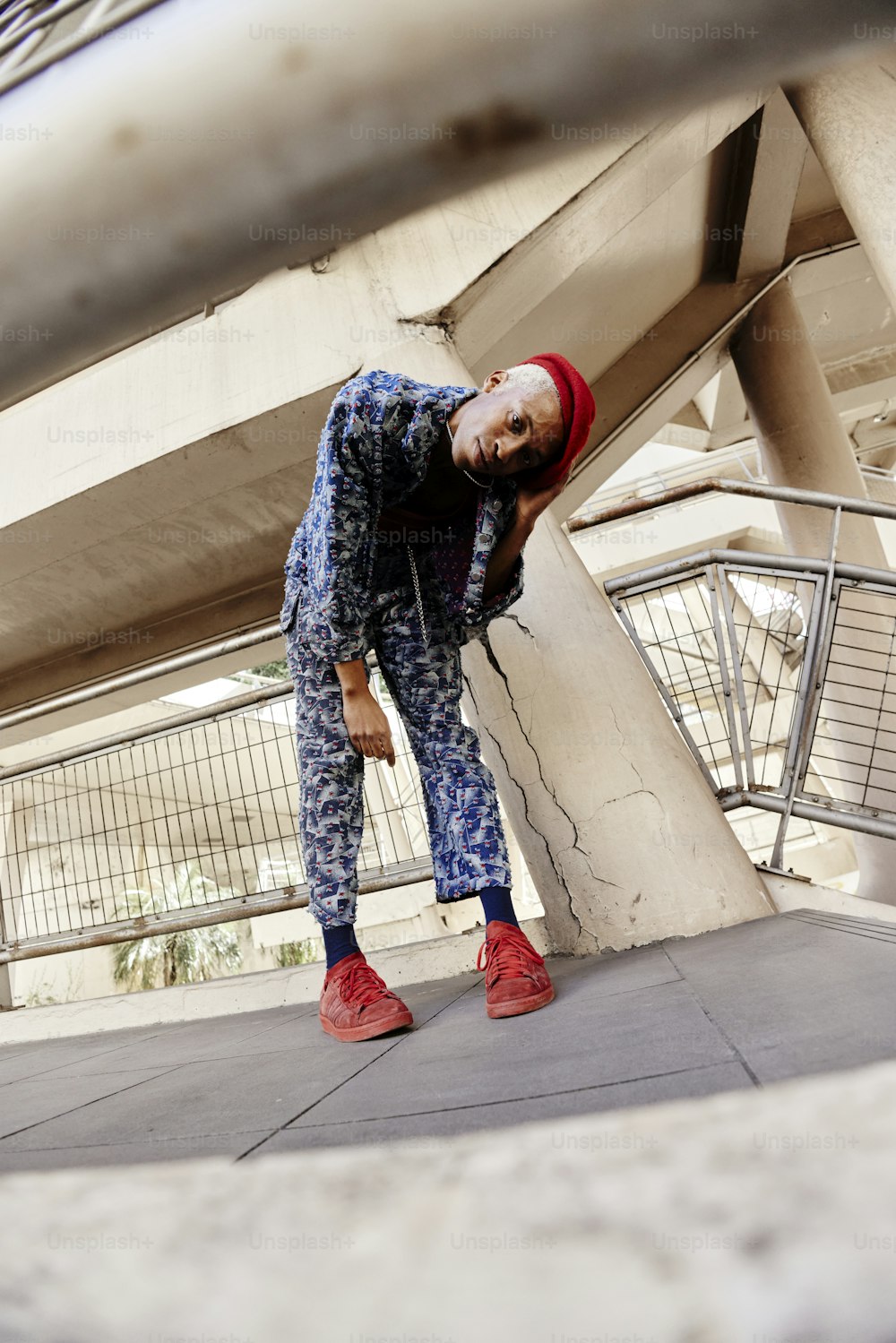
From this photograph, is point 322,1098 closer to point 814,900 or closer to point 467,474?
point 467,474

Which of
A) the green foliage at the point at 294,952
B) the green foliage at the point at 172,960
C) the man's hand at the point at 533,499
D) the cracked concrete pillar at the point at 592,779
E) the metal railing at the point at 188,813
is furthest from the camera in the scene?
the green foliage at the point at 294,952

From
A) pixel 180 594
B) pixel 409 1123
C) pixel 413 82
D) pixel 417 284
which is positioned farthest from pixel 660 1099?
pixel 180 594

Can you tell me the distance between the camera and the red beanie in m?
1.76

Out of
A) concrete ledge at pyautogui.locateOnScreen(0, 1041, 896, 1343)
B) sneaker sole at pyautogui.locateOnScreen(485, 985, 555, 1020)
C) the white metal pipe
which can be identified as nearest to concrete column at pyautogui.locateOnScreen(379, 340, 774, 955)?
sneaker sole at pyautogui.locateOnScreen(485, 985, 555, 1020)

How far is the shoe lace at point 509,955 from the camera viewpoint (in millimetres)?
1732

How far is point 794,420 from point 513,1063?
259 inches

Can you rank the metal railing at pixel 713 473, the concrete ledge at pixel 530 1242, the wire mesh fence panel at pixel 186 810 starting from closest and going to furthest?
1. the concrete ledge at pixel 530 1242
2. the wire mesh fence panel at pixel 186 810
3. the metal railing at pixel 713 473

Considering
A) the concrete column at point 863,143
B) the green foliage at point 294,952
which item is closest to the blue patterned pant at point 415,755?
the concrete column at point 863,143

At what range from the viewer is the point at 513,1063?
1.14 meters

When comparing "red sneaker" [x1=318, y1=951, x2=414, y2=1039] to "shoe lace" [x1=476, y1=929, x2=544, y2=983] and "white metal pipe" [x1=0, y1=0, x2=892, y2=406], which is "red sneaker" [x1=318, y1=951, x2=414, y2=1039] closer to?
"shoe lace" [x1=476, y1=929, x2=544, y2=983]

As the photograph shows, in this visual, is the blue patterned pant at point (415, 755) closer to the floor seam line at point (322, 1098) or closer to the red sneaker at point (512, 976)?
the red sneaker at point (512, 976)

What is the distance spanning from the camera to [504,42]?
1.19ft

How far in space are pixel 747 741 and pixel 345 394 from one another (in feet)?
6.52

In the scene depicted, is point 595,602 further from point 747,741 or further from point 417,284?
point 417,284
